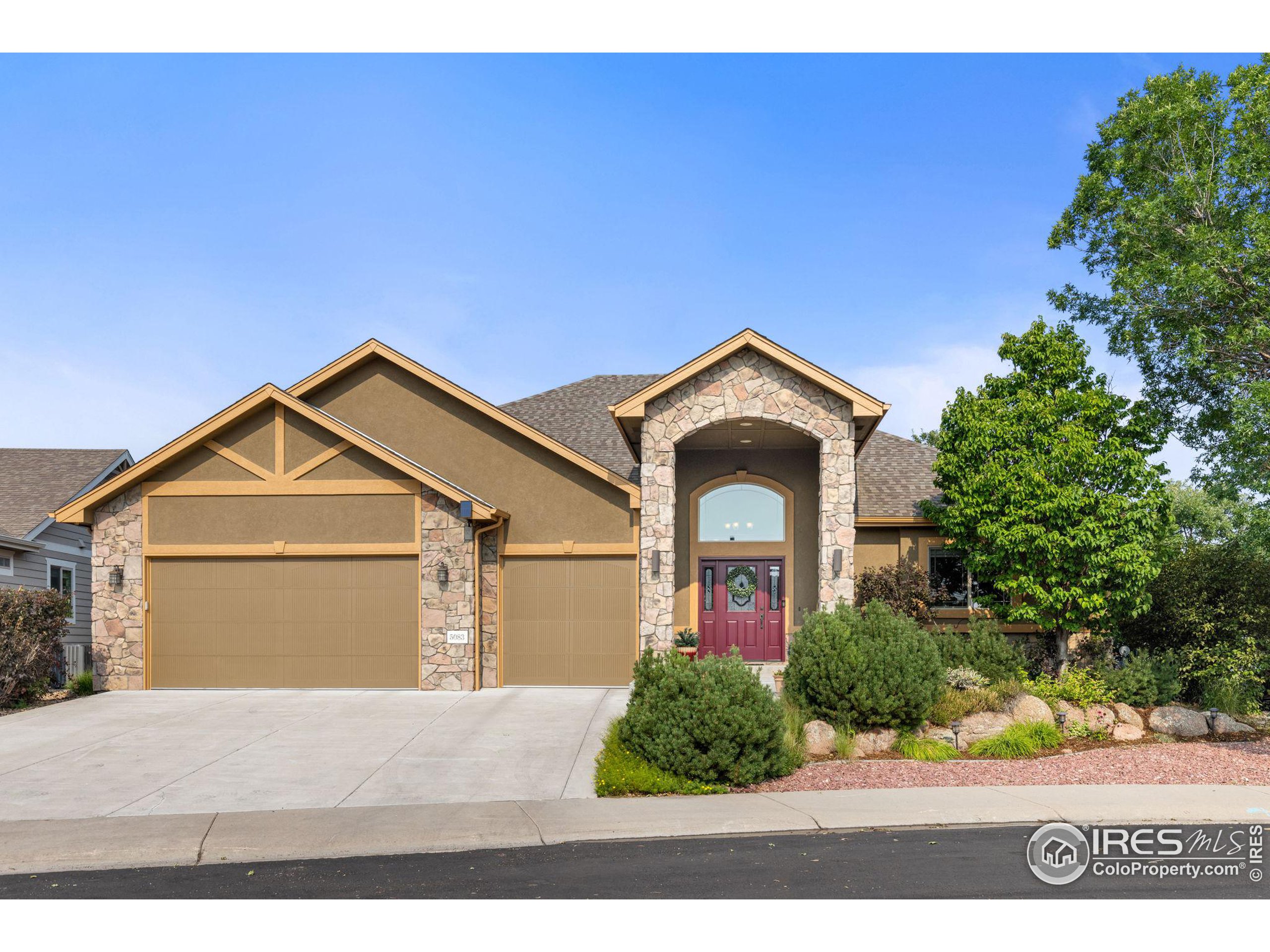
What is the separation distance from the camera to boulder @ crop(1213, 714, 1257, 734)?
12547mm

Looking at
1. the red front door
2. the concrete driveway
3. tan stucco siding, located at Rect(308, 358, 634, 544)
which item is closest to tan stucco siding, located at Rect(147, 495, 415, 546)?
tan stucco siding, located at Rect(308, 358, 634, 544)

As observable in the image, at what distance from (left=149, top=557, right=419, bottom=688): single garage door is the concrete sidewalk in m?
7.89

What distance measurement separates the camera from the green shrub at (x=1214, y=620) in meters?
13.6

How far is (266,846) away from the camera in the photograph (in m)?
7.22

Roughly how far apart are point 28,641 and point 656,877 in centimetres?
1290

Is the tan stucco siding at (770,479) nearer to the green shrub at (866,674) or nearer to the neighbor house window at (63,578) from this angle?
the green shrub at (866,674)

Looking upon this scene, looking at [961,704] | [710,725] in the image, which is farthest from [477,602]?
[961,704]

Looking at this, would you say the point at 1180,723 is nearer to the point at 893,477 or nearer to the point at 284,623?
the point at 893,477

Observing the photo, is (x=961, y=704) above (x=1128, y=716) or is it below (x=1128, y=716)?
above

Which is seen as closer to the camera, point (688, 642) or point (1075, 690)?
point (1075, 690)

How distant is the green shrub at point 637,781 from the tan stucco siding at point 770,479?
8.55m

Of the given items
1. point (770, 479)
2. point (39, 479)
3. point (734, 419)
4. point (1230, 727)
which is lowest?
point (1230, 727)

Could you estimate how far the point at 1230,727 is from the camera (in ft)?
41.3

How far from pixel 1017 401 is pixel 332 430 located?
470 inches
